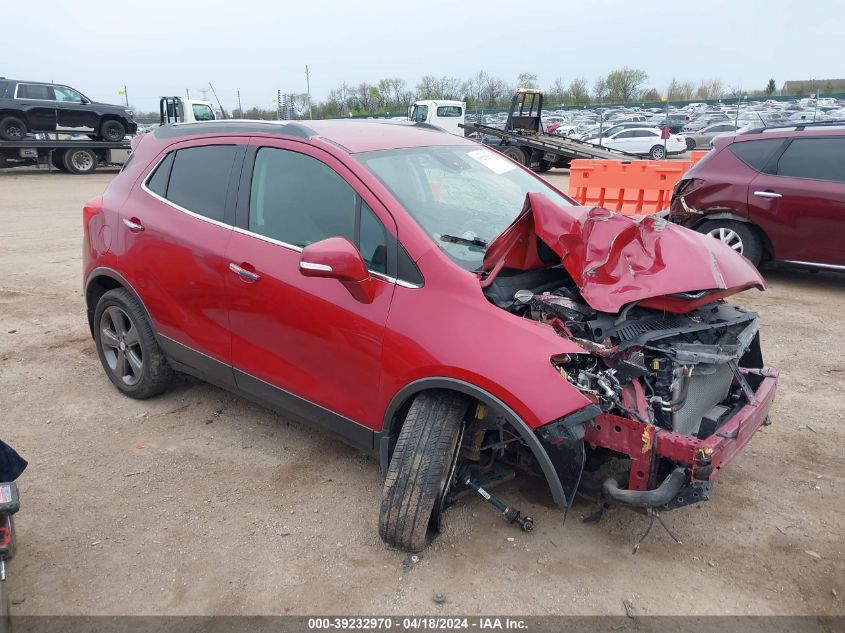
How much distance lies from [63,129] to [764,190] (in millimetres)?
22228

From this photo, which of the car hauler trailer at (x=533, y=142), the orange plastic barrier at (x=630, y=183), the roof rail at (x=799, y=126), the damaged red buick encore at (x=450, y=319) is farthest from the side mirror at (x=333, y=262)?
the car hauler trailer at (x=533, y=142)

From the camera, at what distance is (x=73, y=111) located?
71.0 feet

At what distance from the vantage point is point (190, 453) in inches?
152

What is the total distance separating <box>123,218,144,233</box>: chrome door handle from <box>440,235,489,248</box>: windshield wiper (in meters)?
2.07

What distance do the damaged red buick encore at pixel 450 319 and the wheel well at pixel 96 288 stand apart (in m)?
0.79

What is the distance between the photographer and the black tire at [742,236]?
7.02 metres

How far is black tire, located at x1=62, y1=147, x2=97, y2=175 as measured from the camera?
2227 cm

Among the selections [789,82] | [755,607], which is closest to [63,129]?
[755,607]

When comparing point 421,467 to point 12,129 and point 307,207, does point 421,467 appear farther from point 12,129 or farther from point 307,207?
point 12,129

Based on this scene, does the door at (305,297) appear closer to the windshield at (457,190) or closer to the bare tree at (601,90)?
the windshield at (457,190)

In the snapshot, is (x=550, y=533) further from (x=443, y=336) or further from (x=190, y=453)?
(x=190, y=453)

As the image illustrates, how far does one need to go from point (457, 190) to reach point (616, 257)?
1.00 m

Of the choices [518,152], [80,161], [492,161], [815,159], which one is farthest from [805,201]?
[80,161]

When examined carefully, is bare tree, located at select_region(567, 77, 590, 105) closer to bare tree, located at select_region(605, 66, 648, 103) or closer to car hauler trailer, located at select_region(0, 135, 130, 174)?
bare tree, located at select_region(605, 66, 648, 103)
